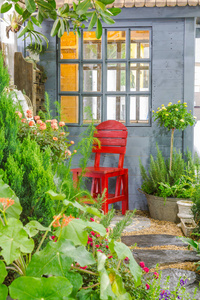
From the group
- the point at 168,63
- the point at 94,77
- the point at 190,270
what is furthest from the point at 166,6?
the point at 190,270

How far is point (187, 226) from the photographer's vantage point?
13.4ft

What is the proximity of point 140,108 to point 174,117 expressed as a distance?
774mm

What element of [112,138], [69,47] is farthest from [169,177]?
[69,47]

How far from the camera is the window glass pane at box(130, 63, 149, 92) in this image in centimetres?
508

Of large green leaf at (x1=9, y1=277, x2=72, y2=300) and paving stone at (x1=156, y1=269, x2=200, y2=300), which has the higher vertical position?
large green leaf at (x1=9, y1=277, x2=72, y2=300)

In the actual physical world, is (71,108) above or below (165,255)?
above

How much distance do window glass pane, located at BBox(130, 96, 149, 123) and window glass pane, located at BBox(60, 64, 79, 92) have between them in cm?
89

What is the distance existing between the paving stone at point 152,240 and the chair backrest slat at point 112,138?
127 cm

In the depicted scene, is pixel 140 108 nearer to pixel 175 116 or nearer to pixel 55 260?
pixel 175 116

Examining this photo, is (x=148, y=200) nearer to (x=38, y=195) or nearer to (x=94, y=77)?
→ (x=94, y=77)

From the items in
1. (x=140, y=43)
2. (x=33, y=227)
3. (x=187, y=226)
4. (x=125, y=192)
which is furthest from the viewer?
(x=140, y=43)

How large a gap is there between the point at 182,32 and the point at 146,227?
9.25 feet

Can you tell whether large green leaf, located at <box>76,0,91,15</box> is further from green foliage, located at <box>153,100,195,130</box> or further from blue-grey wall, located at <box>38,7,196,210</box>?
blue-grey wall, located at <box>38,7,196,210</box>

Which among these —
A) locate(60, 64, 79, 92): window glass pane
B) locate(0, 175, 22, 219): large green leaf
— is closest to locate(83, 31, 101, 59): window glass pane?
locate(60, 64, 79, 92): window glass pane
